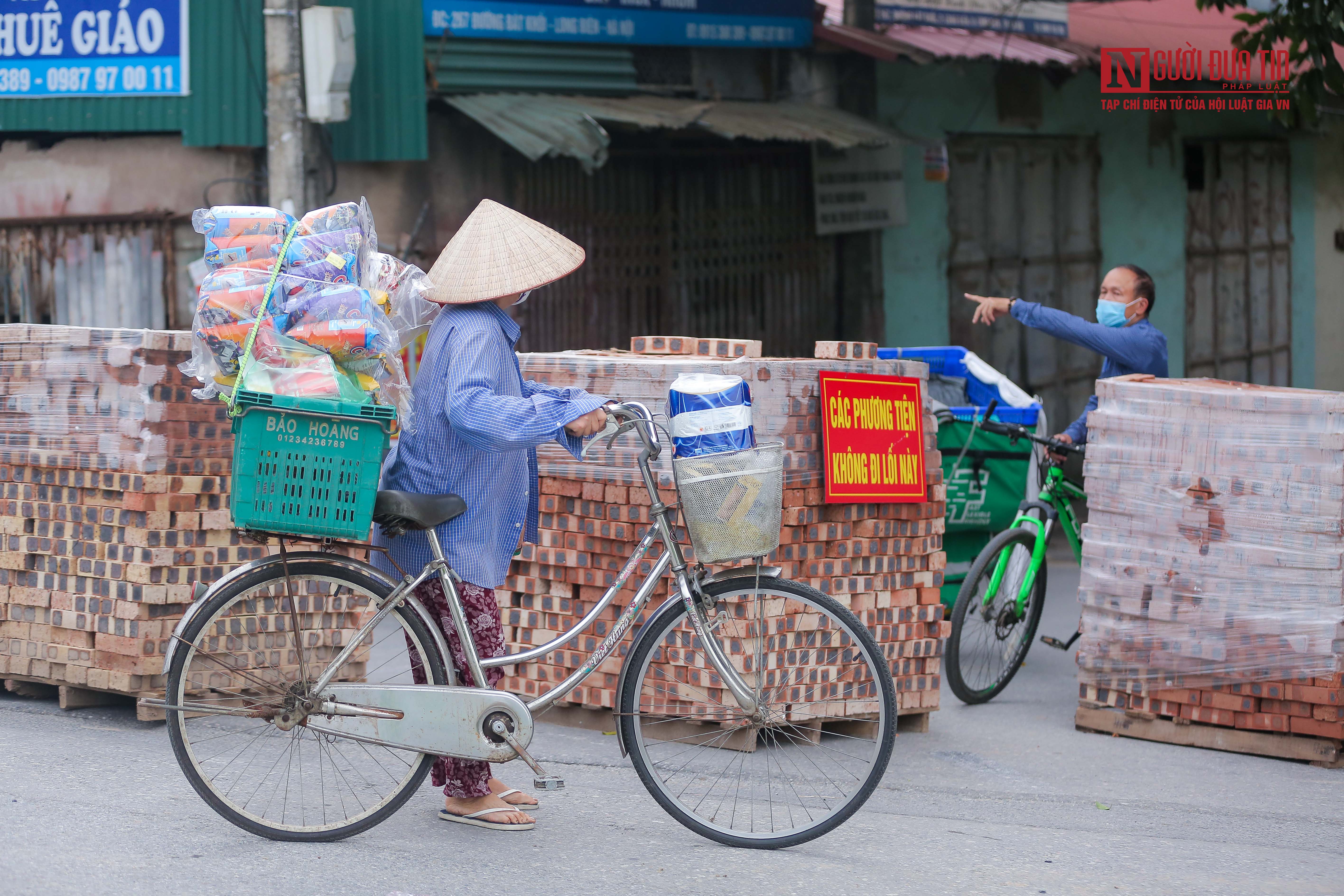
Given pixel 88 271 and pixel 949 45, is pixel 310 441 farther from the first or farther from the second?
pixel 949 45

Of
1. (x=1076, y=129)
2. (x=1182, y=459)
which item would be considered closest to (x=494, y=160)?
(x=1182, y=459)

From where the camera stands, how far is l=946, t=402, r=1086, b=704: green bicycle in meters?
6.33

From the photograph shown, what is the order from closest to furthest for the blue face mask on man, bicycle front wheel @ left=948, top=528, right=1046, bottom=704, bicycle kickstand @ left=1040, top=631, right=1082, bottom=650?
bicycle front wheel @ left=948, top=528, right=1046, bottom=704 → bicycle kickstand @ left=1040, top=631, right=1082, bottom=650 → the blue face mask on man

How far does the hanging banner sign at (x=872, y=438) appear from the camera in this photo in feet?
18.0

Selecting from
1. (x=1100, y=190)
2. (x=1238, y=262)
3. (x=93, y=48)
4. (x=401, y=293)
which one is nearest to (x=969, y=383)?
(x=401, y=293)

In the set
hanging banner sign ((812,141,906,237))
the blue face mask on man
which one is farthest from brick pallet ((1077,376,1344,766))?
hanging banner sign ((812,141,906,237))

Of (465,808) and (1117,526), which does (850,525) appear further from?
(465,808)

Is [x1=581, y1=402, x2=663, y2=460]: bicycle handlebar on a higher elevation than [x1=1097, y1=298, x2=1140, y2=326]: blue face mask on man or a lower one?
lower

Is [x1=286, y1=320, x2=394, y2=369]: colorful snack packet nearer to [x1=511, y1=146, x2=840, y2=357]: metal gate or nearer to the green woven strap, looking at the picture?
the green woven strap

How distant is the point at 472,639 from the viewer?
14.5ft

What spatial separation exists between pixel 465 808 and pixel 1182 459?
300 cm

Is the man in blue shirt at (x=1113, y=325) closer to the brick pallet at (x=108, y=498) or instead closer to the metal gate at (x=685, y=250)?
the brick pallet at (x=108, y=498)

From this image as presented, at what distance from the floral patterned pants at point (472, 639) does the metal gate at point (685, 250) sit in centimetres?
525

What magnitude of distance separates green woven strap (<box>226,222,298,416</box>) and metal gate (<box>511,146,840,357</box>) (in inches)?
212
